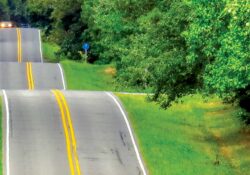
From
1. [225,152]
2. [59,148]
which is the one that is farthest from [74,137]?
[225,152]

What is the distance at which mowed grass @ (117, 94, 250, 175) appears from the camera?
3781 centimetres

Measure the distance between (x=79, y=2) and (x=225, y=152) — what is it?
5249cm

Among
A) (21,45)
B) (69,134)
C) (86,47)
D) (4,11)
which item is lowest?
(4,11)

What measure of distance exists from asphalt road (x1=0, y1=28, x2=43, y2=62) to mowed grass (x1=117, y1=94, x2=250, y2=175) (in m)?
43.2

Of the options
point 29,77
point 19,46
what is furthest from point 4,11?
point 29,77

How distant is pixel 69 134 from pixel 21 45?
2572 inches

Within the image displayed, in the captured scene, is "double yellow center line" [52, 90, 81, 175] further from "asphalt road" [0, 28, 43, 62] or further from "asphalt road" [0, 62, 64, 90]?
"asphalt road" [0, 28, 43, 62]

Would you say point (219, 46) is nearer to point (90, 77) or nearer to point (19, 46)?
point (90, 77)

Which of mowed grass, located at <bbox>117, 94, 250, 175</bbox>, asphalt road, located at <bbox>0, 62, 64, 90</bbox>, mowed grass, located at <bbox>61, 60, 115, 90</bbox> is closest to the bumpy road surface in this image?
mowed grass, located at <bbox>117, 94, 250, 175</bbox>

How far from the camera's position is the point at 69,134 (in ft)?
136

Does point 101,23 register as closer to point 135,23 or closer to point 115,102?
point 135,23

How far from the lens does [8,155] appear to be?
37.3 m

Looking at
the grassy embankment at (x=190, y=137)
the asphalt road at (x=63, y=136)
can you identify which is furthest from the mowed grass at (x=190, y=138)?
the asphalt road at (x=63, y=136)

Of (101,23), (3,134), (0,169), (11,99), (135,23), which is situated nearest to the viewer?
(0,169)
